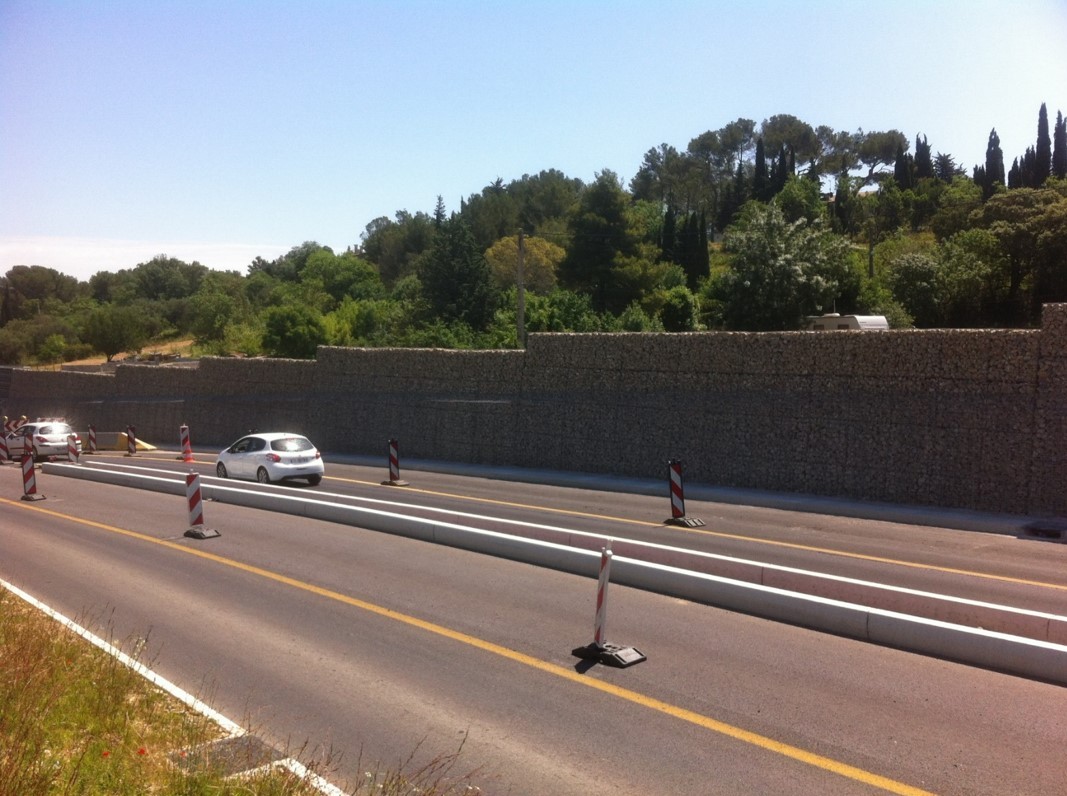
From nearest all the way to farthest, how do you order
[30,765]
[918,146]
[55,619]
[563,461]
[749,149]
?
[30,765] < [55,619] < [563,461] < [918,146] < [749,149]

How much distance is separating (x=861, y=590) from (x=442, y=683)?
4.78 meters

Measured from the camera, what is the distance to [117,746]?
6297mm

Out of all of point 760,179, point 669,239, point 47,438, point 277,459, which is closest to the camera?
point 277,459

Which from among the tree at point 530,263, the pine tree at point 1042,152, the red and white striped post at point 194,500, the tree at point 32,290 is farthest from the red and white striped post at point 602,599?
the tree at point 32,290

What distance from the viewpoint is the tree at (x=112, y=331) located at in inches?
3221

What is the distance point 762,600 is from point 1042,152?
7424cm

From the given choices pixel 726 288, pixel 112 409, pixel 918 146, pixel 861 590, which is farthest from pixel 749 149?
pixel 861 590

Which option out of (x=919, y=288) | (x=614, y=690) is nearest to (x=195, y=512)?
(x=614, y=690)

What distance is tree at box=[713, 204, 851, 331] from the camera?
47.2 m

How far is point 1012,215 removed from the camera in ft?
163

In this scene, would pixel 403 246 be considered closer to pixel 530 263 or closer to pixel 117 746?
pixel 530 263

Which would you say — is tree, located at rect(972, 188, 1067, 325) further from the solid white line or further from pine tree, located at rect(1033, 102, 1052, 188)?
the solid white line

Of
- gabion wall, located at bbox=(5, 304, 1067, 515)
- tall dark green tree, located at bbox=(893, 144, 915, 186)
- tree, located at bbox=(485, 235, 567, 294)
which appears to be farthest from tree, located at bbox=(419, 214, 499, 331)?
tall dark green tree, located at bbox=(893, 144, 915, 186)

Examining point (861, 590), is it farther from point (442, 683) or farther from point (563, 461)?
point (563, 461)
